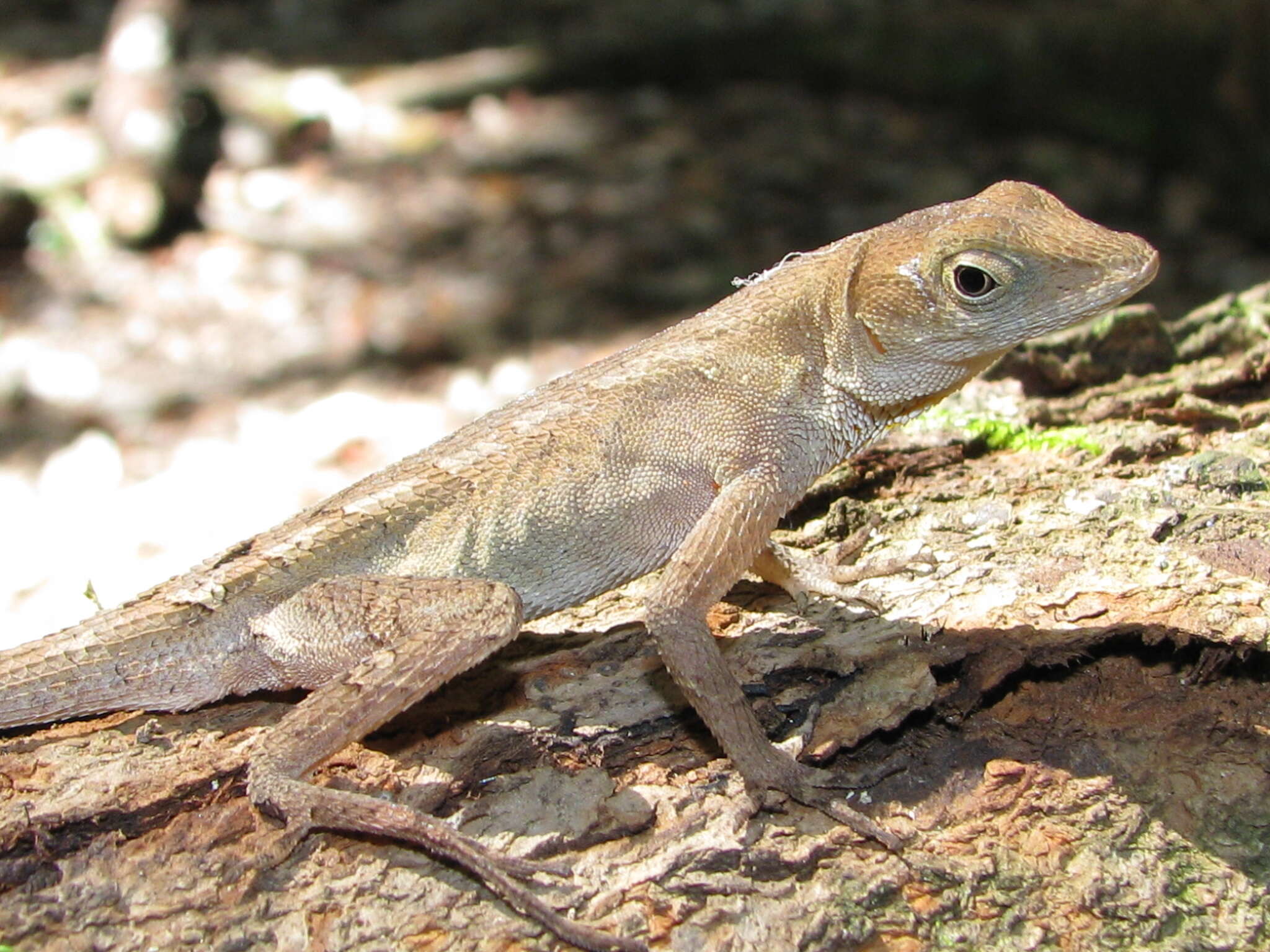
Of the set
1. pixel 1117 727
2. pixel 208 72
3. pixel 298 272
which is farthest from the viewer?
pixel 208 72

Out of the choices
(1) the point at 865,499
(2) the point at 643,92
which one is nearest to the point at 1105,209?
(2) the point at 643,92

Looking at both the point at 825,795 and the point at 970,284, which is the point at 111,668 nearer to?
the point at 825,795

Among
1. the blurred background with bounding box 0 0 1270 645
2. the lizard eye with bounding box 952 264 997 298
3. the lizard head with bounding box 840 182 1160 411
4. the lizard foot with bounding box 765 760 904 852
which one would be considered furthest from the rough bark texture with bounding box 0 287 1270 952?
the blurred background with bounding box 0 0 1270 645

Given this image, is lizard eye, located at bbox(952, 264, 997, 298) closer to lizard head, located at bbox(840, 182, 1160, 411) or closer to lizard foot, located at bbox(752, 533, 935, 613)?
lizard head, located at bbox(840, 182, 1160, 411)

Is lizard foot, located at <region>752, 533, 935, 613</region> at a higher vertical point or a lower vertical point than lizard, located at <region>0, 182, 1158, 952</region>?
lower

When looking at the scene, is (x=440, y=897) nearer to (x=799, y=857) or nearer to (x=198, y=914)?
(x=198, y=914)

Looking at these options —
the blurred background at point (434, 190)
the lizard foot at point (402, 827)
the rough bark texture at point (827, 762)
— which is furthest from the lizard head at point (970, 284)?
→ the blurred background at point (434, 190)

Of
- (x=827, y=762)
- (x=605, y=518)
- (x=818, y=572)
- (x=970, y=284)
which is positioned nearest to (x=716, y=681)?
(x=827, y=762)
